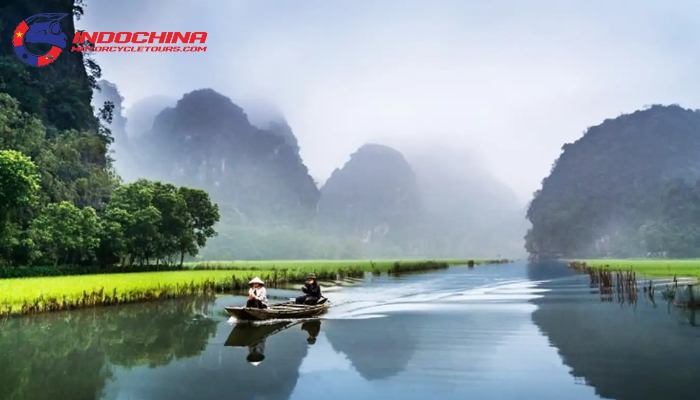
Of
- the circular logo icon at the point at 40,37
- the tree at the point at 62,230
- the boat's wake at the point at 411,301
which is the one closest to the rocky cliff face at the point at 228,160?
the circular logo icon at the point at 40,37

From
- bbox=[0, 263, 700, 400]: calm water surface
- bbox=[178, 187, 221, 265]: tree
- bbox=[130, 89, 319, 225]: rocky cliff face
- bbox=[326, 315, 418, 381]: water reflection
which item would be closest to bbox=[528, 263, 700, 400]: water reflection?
bbox=[0, 263, 700, 400]: calm water surface

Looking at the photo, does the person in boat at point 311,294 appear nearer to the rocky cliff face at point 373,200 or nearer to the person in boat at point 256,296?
the person in boat at point 256,296

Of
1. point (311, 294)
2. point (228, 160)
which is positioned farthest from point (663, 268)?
point (228, 160)

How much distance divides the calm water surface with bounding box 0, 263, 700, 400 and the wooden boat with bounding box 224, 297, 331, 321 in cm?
34

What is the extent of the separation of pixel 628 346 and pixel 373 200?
133 metres

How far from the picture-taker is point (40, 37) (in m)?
41.4

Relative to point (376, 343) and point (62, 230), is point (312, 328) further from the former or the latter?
point (62, 230)

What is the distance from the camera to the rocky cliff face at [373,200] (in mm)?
140375

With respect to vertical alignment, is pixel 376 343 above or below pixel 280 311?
below

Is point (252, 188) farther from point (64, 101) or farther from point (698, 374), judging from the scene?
point (698, 374)

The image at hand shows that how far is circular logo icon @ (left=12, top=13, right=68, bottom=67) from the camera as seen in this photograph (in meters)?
37.9

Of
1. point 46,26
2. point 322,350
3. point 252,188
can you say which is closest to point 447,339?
point 322,350

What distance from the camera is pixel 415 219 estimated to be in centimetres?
15062

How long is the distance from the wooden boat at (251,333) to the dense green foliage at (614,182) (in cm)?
7383
